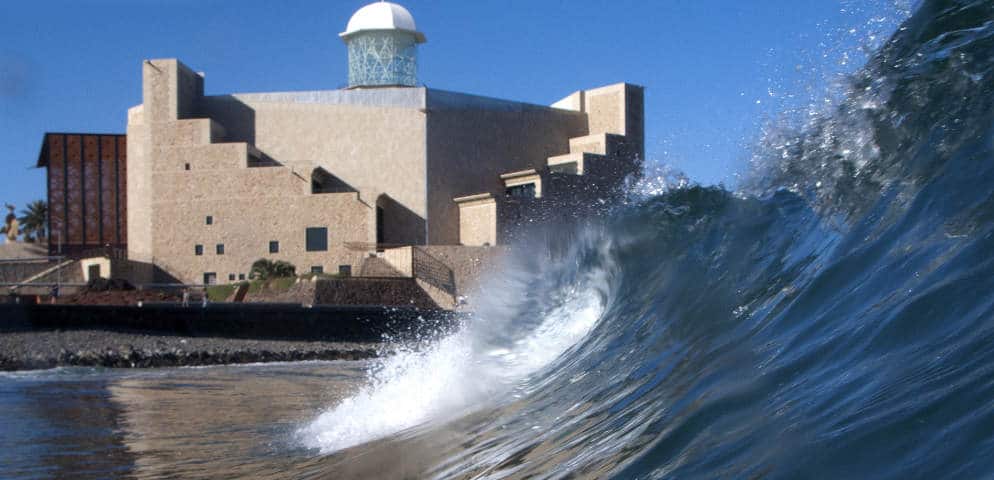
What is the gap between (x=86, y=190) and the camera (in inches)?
1821

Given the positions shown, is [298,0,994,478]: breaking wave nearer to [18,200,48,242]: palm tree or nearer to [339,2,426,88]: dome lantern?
[339,2,426,88]: dome lantern

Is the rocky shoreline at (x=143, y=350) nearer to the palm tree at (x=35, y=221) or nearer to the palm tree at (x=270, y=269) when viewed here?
the palm tree at (x=270, y=269)

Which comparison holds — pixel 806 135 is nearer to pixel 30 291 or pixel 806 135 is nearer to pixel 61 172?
pixel 30 291

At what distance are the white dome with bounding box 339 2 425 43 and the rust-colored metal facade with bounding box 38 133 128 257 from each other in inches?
472

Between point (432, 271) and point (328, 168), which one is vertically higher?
point (328, 168)

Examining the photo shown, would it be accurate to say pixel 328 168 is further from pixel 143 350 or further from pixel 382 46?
pixel 143 350

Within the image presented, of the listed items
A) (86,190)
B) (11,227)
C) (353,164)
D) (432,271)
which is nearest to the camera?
(432,271)

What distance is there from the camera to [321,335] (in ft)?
89.8

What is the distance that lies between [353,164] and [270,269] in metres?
6.24

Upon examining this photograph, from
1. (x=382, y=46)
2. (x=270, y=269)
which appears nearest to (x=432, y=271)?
(x=270, y=269)

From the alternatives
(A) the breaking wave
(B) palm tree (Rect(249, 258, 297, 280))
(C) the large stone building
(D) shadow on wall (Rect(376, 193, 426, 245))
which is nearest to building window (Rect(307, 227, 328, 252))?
(C) the large stone building

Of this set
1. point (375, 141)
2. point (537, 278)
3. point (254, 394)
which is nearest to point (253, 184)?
point (375, 141)

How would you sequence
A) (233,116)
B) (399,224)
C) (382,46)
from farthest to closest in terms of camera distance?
1. (382,46)
2. (233,116)
3. (399,224)

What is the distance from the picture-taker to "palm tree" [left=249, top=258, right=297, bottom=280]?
121 ft
